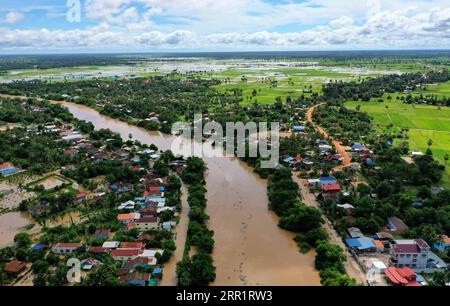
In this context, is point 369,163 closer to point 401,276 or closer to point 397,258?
point 397,258


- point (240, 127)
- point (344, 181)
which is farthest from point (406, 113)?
point (344, 181)

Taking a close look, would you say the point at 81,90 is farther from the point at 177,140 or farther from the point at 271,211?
the point at 271,211

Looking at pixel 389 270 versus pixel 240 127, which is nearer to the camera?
pixel 389 270

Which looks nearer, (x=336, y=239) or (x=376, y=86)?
(x=336, y=239)

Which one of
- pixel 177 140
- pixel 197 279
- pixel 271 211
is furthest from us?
pixel 177 140

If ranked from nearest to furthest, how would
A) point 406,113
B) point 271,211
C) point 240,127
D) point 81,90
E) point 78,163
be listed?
1. point 271,211
2. point 78,163
3. point 240,127
4. point 406,113
5. point 81,90
